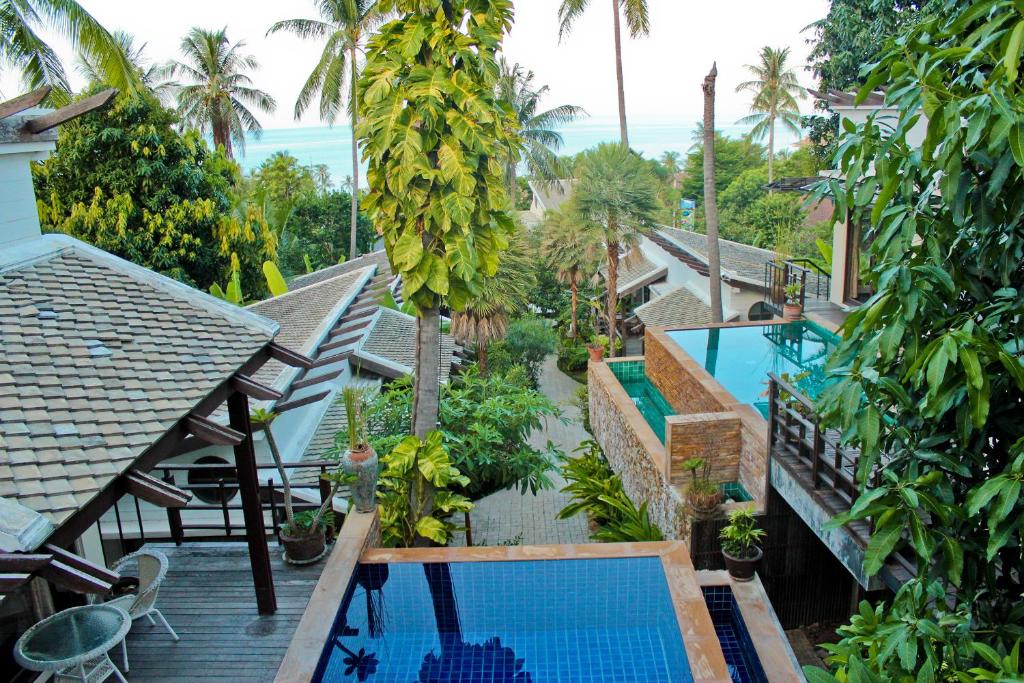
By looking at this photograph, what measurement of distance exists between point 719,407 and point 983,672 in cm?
797

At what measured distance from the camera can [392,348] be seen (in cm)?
1875

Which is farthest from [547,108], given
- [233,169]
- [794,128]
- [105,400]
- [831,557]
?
[105,400]

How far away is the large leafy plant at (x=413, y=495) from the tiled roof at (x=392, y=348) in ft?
18.1

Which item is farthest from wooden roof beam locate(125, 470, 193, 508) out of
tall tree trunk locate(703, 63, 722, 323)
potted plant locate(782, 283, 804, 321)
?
tall tree trunk locate(703, 63, 722, 323)

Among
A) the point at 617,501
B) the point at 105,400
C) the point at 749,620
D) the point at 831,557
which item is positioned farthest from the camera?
the point at 617,501

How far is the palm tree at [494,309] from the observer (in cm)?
2330

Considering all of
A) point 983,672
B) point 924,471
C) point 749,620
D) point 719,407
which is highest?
point 924,471

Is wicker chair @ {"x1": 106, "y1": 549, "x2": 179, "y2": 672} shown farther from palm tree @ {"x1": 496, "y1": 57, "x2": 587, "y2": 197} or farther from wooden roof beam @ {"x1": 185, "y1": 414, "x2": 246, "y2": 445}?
palm tree @ {"x1": 496, "y1": 57, "x2": 587, "y2": 197}

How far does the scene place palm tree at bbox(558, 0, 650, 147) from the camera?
2803 centimetres

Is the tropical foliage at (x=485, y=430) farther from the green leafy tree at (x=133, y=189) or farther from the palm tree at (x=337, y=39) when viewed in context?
the palm tree at (x=337, y=39)

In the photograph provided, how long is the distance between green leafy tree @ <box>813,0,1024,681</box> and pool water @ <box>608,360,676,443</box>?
8337 millimetres

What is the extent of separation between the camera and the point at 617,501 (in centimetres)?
1353

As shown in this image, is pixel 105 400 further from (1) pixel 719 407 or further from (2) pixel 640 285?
(2) pixel 640 285

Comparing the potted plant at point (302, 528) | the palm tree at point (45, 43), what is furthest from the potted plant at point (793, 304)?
the palm tree at point (45, 43)
